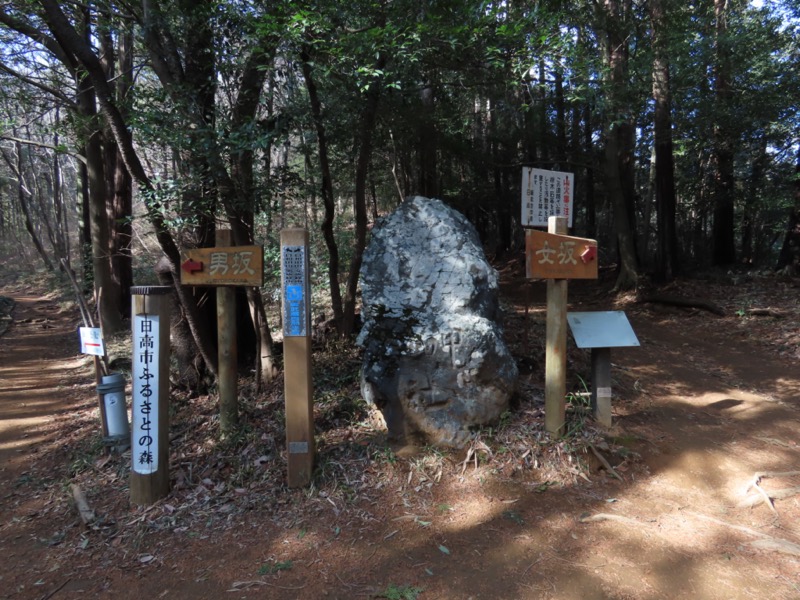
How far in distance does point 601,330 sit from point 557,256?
1.06 metres

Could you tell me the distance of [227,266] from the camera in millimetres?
4484

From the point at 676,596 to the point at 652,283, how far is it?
40.7 ft

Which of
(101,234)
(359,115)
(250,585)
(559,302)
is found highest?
(359,115)

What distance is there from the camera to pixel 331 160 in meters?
8.01

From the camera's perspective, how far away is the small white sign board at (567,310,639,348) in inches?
189

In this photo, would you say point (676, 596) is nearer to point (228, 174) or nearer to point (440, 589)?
point (440, 589)

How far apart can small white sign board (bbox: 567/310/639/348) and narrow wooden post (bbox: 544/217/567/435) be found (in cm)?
Answer: 30

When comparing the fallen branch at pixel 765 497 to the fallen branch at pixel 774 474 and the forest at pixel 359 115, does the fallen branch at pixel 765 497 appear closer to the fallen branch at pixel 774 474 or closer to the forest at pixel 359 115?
the fallen branch at pixel 774 474

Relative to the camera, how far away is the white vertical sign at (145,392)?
13.5 ft

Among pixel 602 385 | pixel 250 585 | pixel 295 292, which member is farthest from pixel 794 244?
pixel 250 585

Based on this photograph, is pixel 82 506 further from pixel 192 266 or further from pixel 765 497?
pixel 765 497

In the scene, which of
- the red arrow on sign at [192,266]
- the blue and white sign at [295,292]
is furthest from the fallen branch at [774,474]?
the red arrow on sign at [192,266]

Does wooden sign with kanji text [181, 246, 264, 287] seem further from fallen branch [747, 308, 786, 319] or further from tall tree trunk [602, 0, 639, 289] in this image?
fallen branch [747, 308, 786, 319]

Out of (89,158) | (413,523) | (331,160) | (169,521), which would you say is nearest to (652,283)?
(331,160)
